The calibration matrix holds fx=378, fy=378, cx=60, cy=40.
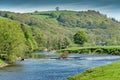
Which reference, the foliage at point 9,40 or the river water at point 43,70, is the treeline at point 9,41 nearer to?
the foliage at point 9,40

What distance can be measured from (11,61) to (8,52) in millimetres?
3146

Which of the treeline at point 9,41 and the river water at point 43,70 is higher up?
the treeline at point 9,41

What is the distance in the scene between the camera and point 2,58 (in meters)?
121

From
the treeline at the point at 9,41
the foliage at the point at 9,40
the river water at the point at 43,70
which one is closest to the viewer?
the river water at the point at 43,70

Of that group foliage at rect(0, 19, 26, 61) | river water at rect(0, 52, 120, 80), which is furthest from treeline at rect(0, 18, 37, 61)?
river water at rect(0, 52, 120, 80)

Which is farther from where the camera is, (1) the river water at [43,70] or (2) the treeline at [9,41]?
(2) the treeline at [9,41]

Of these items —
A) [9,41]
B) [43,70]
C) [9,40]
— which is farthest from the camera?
[9,41]

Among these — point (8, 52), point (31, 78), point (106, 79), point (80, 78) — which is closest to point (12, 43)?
point (8, 52)

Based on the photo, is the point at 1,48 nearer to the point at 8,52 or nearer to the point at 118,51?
the point at 8,52

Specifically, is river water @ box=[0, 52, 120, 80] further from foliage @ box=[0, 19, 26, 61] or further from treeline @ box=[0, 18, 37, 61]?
foliage @ box=[0, 19, 26, 61]

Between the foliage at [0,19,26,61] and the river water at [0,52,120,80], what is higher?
the foliage at [0,19,26,61]

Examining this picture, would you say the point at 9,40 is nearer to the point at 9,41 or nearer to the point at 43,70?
the point at 9,41

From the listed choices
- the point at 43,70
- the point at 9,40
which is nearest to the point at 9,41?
the point at 9,40

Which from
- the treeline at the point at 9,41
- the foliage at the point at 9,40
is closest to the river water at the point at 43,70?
the treeline at the point at 9,41
